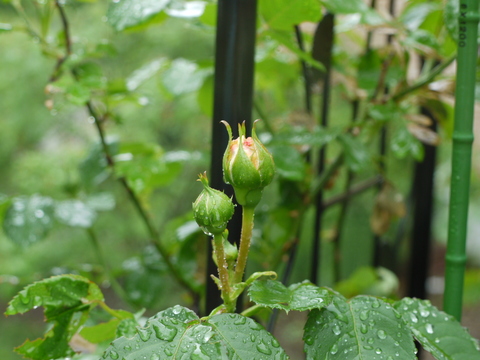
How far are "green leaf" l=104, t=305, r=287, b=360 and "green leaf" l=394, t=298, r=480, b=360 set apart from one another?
0.42 feet

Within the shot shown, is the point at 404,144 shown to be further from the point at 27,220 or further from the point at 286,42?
the point at 27,220

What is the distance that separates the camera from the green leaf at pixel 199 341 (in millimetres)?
319

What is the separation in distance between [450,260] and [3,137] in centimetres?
149

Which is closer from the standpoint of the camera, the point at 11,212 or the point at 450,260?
the point at 450,260

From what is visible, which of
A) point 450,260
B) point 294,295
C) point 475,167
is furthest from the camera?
point 475,167

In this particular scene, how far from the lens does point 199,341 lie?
32 cm

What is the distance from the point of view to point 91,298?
0.44 m

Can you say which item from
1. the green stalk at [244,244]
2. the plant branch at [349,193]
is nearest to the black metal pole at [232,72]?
the green stalk at [244,244]

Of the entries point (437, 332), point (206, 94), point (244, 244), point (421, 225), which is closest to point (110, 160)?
point (206, 94)

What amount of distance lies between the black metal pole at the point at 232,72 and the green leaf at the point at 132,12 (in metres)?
0.11

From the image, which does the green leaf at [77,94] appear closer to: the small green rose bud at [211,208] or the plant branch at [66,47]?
the plant branch at [66,47]

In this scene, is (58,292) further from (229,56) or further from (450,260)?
(450,260)

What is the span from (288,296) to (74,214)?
45 centimetres

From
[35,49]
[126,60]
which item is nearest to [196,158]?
[126,60]
